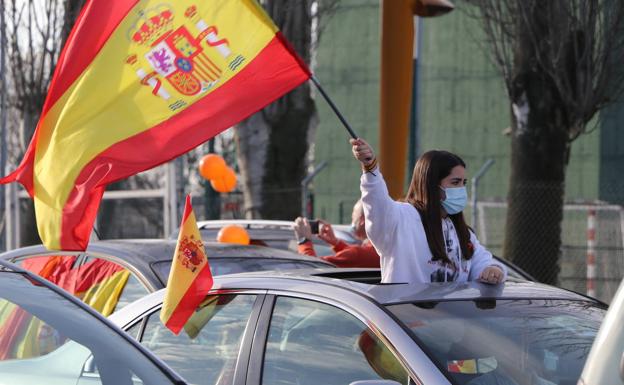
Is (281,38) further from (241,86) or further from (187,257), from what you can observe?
(187,257)

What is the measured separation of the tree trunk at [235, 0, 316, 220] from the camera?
16422 millimetres

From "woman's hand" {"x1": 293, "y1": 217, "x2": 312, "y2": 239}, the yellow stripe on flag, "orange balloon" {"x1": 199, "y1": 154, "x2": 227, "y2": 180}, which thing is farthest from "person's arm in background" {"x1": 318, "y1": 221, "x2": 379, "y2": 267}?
"orange balloon" {"x1": 199, "y1": 154, "x2": 227, "y2": 180}

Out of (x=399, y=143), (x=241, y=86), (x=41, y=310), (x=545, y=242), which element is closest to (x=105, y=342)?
(x=41, y=310)

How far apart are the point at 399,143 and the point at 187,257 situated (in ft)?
11.1

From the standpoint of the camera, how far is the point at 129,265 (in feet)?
22.2

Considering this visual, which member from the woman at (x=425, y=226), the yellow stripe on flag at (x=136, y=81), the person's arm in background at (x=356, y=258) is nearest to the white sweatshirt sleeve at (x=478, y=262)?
the woman at (x=425, y=226)

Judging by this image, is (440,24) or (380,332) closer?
(380,332)

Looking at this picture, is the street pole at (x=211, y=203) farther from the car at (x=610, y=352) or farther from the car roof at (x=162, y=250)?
the car at (x=610, y=352)

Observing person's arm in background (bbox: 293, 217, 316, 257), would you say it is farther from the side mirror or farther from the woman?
the side mirror

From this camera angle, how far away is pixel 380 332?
3.96 metres

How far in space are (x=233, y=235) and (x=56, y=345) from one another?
6.00 meters

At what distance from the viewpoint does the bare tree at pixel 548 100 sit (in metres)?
13.8

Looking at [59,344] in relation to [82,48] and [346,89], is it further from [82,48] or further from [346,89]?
[346,89]

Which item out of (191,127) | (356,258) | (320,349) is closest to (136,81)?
(191,127)
